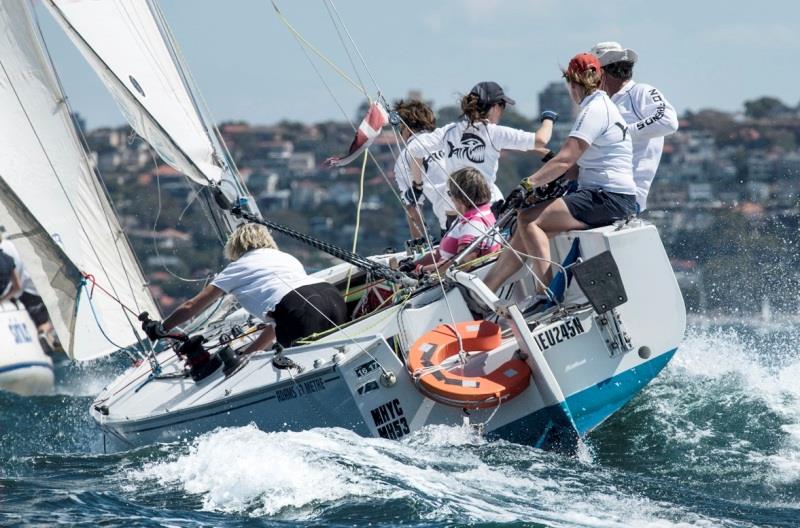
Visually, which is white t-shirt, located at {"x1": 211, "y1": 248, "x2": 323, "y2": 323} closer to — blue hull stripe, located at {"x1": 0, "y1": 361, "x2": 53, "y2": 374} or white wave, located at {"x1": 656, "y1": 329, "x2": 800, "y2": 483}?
white wave, located at {"x1": 656, "y1": 329, "x2": 800, "y2": 483}

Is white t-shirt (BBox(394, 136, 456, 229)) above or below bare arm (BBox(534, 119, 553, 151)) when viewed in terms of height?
below

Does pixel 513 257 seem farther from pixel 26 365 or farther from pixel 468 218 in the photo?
pixel 26 365

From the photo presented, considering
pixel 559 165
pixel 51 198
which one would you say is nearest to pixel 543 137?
pixel 559 165

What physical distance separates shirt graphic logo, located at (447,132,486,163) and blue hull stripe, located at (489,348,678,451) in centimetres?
213

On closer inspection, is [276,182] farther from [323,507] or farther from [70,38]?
[323,507]

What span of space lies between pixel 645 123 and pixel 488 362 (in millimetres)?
1835

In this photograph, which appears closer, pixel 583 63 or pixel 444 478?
pixel 444 478

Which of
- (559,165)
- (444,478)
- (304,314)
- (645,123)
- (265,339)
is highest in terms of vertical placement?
(645,123)

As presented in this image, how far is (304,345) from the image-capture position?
7270mm

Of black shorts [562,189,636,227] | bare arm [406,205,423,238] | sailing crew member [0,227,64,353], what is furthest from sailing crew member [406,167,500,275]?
sailing crew member [0,227,64,353]

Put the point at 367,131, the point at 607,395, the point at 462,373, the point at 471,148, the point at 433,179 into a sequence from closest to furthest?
the point at 462,373, the point at 607,395, the point at 367,131, the point at 471,148, the point at 433,179

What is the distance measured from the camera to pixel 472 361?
6.95 meters

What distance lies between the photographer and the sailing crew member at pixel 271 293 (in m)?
7.53

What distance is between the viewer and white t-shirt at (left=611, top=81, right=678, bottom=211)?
26.1ft
